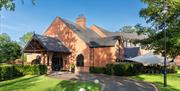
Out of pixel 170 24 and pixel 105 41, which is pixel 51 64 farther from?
pixel 170 24

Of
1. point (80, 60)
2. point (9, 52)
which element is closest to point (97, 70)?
point (80, 60)

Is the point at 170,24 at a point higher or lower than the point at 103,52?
higher

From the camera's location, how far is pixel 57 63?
149 feet

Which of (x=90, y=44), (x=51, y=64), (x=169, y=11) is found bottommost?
(x=51, y=64)

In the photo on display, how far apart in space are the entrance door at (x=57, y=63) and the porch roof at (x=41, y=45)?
1811mm

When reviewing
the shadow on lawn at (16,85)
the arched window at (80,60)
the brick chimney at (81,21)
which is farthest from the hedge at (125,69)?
the brick chimney at (81,21)

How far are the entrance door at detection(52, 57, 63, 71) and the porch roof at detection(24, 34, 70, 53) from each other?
1.81 metres

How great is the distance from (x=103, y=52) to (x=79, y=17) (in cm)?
1461

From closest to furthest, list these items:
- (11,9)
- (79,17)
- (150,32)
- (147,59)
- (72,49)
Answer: (11,9), (150,32), (147,59), (72,49), (79,17)

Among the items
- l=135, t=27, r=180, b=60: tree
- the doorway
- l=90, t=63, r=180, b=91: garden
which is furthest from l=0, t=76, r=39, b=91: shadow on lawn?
l=135, t=27, r=180, b=60: tree

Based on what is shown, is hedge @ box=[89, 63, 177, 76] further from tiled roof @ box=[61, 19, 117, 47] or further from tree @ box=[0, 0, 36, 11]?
tree @ box=[0, 0, 36, 11]

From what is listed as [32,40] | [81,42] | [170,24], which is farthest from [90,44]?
[170,24]

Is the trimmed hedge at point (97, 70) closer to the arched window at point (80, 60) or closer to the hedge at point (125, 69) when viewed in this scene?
the hedge at point (125, 69)

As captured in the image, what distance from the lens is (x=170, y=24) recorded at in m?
33.8
